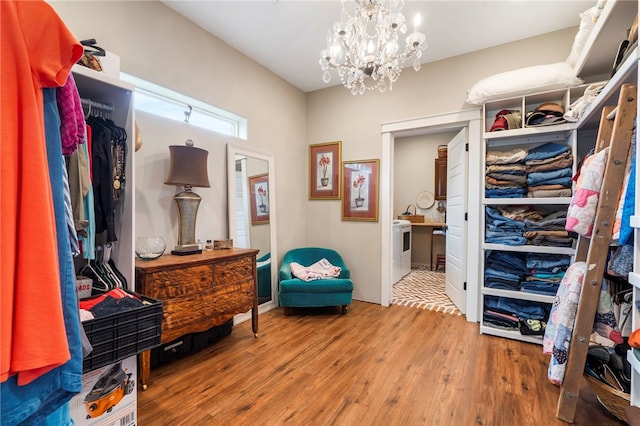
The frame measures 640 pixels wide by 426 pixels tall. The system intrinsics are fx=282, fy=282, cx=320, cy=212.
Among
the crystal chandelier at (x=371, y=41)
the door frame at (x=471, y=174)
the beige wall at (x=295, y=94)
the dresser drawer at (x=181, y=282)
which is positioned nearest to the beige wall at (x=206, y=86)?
the beige wall at (x=295, y=94)

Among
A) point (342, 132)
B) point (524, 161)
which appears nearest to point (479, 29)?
point (524, 161)

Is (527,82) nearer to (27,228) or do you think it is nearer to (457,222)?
(457,222)

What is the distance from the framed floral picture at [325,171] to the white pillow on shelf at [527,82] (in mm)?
1740

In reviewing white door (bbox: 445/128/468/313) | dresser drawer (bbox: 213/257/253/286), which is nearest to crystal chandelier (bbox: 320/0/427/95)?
white door (bbox: 445/128/468/313)

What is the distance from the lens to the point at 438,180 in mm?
5613

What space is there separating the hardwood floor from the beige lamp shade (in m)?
1.41

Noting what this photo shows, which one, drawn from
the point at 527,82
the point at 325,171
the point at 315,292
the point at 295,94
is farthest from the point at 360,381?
the point at 295,94

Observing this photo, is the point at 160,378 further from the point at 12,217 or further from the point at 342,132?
the point at 342,132

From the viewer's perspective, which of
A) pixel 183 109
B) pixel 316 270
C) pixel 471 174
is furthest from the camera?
pixel 316 270

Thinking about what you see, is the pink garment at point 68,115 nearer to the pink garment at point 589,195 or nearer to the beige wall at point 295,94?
the beige wall at point 295,94

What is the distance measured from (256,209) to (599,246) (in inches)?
110

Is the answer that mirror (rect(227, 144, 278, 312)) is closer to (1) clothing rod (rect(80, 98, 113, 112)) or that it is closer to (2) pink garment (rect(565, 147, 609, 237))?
(1) clothing rod (rect(80, 98, 113, 112))

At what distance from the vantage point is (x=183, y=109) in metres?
2.61

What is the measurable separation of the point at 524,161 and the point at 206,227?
9.98ft
